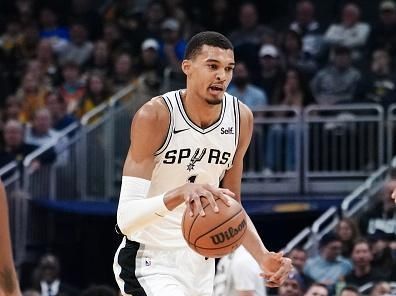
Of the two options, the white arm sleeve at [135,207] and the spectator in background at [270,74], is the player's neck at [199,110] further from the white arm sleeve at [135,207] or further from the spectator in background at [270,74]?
the spectator in background at [270,74]

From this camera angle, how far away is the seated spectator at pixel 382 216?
14.1 metres

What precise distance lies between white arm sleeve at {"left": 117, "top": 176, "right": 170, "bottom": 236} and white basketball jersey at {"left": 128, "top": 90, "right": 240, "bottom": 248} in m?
0.23

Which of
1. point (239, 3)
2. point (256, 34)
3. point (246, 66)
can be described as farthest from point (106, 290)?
point (239, 3)

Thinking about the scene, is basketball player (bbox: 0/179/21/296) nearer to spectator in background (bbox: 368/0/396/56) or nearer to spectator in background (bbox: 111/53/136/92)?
spectator in background (bbox: 111/53/136/92)

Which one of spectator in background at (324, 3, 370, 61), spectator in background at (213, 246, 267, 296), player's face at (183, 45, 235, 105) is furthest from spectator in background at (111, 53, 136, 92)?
player's face at (183, 45, 235, 105)

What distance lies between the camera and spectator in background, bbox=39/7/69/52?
65.6 feet

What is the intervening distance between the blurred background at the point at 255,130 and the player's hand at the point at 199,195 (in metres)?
6.26

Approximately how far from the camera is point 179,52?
18.3 meters

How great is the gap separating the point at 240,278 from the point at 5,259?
5472mm

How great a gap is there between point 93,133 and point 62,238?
1586 mm

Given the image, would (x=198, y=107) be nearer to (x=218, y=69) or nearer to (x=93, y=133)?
(x=218, y=69)

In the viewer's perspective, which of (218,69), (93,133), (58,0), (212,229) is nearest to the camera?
(212,229)

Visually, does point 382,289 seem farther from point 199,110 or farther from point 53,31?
point 53,31

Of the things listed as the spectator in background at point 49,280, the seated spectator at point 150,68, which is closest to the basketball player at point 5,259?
the spectator in background at point 49,280
